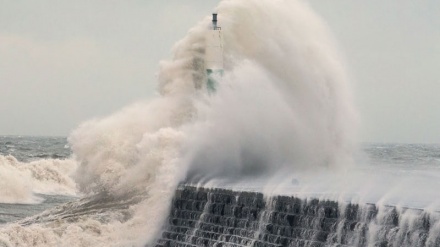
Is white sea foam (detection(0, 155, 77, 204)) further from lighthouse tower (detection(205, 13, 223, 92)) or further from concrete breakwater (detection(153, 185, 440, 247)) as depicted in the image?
concrete breakwater (detection(153, 185, 440, 247))

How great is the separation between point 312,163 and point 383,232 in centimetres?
1238

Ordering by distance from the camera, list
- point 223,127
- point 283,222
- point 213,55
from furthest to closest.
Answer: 1. point 213,55
2. point 223,127
3. point 283,222

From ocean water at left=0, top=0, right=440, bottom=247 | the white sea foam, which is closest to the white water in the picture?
ocean water at left=0, top=0, right=440, bottom=247

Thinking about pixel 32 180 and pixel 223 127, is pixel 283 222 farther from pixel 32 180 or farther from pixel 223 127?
pixel 32 180

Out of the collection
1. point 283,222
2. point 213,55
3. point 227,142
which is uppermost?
point 213,55

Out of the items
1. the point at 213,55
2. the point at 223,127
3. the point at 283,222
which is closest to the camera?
the point at 283,222

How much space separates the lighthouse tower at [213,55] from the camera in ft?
84.5

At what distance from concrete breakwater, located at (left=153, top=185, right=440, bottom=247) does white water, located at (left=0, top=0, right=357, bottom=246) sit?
40.6 inches

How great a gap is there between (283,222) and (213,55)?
410 inches

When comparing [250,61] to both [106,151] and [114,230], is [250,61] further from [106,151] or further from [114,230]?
Answer: [114,230]

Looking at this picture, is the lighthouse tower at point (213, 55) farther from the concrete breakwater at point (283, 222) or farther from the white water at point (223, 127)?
the concrete breakwater at point (283, 222)

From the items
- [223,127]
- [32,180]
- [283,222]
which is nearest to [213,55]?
[223,127]

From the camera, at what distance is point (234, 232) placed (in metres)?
18.3

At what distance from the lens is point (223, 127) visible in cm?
2384
